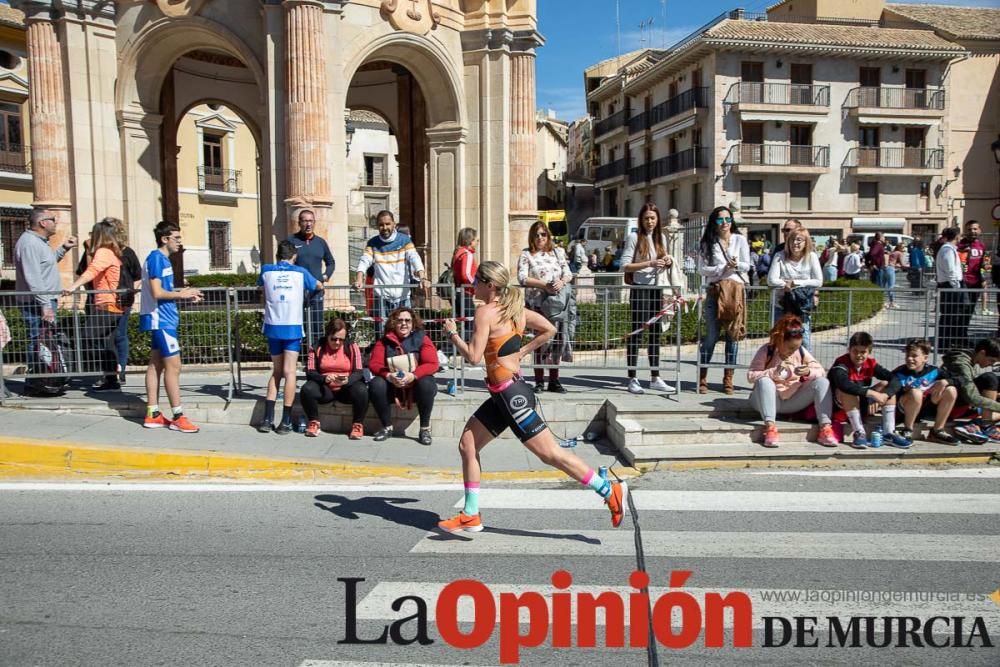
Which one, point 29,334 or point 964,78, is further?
point 964,78

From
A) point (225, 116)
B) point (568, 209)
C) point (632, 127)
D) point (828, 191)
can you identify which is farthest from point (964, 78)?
point (225, 116)

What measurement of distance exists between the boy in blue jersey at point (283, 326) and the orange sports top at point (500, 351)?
363cm

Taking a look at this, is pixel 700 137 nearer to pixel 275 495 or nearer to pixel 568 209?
pixel 568 209

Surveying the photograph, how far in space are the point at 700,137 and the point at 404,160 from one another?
32.8 metres

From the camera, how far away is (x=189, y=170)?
125 feet

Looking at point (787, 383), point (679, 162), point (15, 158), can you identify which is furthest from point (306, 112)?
point (679, 162)

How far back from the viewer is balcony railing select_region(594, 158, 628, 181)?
60375 millimetres

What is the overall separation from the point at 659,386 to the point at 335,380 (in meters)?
3.68

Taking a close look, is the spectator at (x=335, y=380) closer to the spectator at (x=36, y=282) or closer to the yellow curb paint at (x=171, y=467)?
the yellow curb paint at (x=171, y=467)

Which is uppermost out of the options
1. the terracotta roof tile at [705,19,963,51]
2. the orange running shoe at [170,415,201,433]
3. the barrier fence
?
the terracotta roof tile at [705,19,963,51]

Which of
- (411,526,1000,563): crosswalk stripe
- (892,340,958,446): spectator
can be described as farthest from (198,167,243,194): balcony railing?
(411,526,1000,563): crosswalk stripe

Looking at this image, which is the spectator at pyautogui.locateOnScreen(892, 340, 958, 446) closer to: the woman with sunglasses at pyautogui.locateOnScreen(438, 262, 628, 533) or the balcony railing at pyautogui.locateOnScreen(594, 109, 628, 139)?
the woman with sunglasses at pyautogui.locateOnScreen(438, 262, 628, 533)

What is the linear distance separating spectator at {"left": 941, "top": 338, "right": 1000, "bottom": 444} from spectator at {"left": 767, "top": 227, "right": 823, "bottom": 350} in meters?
1.63

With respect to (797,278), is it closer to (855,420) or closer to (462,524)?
(855,420)
